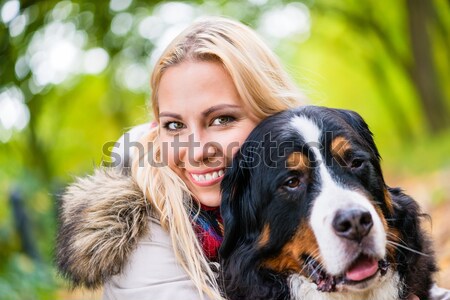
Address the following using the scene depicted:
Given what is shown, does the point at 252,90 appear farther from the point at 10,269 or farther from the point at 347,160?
the point at 10,269

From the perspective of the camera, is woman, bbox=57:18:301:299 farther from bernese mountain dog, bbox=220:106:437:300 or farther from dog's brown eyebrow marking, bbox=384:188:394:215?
dog's brown eyebrow marking, bbox=384:188:394:215

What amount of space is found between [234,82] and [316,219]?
99cm

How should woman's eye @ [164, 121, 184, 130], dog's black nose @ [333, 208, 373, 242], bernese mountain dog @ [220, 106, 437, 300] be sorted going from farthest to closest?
woman's eye @ [164, 121, 184, 130] < bernese mountain dog @ [220, 106, 437, 300] < dog's black nose @ [333, 208, 373, 242]

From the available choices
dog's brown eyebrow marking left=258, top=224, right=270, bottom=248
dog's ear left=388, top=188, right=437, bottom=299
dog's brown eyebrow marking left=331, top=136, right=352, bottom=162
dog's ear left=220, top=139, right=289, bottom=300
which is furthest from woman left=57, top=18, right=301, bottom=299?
dog's ear left=388, top=188, right=437, bottom=299

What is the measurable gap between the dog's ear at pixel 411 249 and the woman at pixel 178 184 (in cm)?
85

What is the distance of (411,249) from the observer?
304 cm

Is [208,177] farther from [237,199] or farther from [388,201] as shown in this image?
[388,201]

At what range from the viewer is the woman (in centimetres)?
301

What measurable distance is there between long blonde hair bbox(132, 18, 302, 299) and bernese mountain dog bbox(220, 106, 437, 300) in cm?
19

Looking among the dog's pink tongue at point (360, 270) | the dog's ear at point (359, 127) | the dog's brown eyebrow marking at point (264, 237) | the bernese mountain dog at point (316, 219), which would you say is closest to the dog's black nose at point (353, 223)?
the bernese mountain dog at point (316, 219)

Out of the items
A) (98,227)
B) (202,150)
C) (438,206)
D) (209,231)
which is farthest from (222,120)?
(438,206)

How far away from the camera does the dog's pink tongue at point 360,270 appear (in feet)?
8.75

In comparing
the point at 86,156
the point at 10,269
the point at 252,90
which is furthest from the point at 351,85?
the point at 252,90

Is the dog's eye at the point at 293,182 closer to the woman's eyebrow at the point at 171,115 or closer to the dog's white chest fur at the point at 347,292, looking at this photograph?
the dog's white chest fur at the point at 347,292
